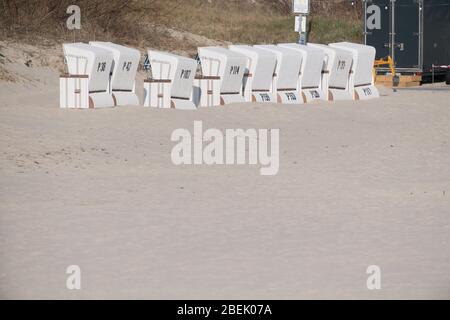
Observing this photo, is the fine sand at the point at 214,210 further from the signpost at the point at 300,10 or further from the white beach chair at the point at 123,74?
the signpost at the point at 300,10

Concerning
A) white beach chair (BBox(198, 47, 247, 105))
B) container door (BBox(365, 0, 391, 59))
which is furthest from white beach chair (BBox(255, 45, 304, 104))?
container door (BBox(365, 0, 391, 59))

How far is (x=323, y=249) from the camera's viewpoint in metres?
10.5

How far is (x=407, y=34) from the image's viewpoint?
102ft

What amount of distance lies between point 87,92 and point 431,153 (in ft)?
20.6

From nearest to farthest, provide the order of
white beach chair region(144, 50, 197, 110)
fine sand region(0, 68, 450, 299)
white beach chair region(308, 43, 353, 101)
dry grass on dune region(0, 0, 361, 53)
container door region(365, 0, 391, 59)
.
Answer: fine sand region(0, 68, 450, 299), white beach chair region(144, 50, 197, 110), white beach chair region(308, 43, 353, 101), dry grass on dune region(0, 0, 361, 53), container door region(365, 0, 391, 59)

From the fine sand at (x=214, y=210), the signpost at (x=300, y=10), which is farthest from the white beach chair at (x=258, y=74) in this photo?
the signpost at (x=300, y=10)

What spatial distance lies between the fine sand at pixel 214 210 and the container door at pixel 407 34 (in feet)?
33.7

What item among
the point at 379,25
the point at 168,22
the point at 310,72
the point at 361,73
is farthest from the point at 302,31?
the point at 168,22

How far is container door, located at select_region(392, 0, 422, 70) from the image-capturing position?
30.9m

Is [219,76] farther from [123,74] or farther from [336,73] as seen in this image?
[336,73]

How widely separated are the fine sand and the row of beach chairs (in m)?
0.64

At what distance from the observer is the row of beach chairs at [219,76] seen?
21281mm

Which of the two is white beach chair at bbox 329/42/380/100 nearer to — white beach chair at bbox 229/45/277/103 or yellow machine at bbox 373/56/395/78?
white beach chair at bbox 229/45/277/103
